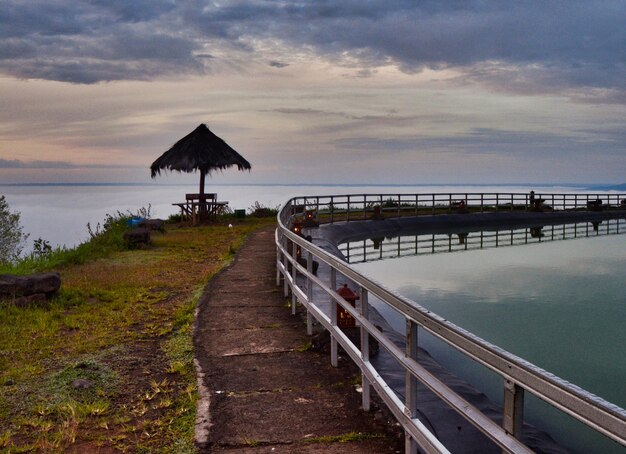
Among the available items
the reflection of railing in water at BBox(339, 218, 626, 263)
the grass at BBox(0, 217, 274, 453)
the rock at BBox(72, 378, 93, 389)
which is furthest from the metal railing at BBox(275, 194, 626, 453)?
the reflection of railing in water at BBox(339, 218, 626, 263)

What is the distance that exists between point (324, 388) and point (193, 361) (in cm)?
176

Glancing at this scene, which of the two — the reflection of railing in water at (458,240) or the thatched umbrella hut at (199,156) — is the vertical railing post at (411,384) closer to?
the reflection of railing in water at (458,240)

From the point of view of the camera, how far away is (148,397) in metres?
5.58

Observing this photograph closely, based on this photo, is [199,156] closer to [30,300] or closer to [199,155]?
[199,155]

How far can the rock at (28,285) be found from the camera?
9969 mm

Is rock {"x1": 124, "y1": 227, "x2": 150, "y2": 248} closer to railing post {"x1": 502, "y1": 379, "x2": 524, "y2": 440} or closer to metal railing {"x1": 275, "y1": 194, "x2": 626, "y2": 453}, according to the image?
metal railing {"x1": 275, "y1": 194, "x2": 626, "y2": 453}

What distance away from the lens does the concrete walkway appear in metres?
4.52

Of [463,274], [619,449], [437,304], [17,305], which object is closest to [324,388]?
[619,449]

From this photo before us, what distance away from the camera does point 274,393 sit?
18.3 ft

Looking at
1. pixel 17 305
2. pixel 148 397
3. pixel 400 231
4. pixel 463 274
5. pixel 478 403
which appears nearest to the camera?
pixel 148 397

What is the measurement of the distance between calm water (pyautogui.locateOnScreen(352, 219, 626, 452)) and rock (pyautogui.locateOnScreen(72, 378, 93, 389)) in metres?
5.13

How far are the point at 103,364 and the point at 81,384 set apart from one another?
2.71ft

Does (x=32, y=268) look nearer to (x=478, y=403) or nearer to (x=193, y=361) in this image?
(x=193, y=361)

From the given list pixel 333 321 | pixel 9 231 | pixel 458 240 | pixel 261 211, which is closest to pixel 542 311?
pixel 333 321
